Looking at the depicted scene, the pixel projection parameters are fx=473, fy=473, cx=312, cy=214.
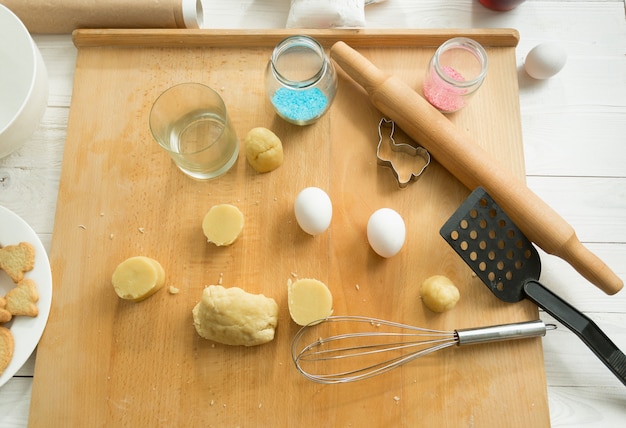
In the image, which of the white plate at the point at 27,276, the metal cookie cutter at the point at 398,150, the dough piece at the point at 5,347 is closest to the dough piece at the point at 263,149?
the metal cookie cutter at the point at 398,150

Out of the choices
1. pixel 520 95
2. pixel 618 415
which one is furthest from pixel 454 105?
pixel 618 415

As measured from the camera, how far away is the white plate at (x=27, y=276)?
2.70 ft

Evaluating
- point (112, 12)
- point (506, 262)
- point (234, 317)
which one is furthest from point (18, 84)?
point (506, 262)

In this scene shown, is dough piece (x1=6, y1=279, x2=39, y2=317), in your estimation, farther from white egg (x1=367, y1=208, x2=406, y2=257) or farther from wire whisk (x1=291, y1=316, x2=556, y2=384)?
white egg (x1=367, y1=208, x2=406, y2=257)

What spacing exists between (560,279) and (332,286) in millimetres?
430

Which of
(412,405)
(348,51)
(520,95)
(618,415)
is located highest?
(348,51)

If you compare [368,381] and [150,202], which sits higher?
[150,202]

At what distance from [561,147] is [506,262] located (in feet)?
0.99

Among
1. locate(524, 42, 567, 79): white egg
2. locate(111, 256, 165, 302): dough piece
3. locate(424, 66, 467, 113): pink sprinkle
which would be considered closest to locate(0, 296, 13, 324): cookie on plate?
locate(111, 256, 165, 302): dough piece

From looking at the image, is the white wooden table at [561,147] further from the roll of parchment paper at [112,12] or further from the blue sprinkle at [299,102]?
the blue sprinkle at [299,102]

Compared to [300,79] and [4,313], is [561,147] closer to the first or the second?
[300,79]

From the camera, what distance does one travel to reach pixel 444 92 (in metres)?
0.87

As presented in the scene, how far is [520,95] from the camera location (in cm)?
97

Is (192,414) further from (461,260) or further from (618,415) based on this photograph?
(618,415)
